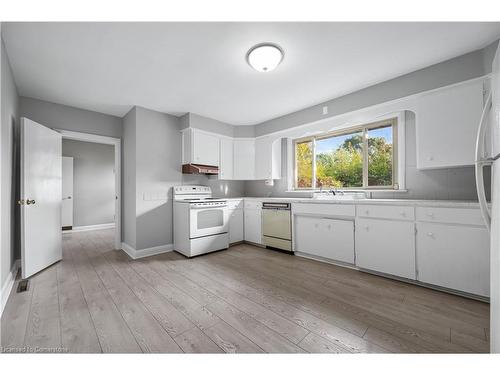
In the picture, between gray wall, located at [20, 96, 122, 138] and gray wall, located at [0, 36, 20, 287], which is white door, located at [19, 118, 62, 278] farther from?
gray wall, located at [20, 96, 122, 138]

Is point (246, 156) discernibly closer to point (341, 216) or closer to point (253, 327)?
point (341, 216)

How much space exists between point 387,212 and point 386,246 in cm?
38

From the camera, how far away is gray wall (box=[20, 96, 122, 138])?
297 cm

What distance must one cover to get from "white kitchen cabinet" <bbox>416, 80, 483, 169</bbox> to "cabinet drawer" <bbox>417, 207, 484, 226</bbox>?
0.47m

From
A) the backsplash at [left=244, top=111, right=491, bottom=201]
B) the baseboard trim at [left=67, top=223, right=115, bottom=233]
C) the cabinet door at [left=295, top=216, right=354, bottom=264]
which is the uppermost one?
the backsplash at [left=244, top=111, right=491, bottom=201]

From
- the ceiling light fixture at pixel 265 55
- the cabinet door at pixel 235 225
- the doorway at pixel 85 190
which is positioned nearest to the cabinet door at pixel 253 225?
the cabinet door at pixel 235 225

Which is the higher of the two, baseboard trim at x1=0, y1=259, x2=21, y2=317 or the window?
the window

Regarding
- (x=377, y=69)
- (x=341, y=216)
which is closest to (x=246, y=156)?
(x=341, y=216)

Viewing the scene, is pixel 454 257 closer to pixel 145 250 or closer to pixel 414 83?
pixel 414 83

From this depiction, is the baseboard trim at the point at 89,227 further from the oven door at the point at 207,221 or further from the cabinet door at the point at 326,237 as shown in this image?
the cabinet door at the point at 326,237

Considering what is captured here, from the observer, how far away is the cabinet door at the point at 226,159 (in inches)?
159

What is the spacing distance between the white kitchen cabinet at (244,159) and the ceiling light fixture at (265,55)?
2237 mm

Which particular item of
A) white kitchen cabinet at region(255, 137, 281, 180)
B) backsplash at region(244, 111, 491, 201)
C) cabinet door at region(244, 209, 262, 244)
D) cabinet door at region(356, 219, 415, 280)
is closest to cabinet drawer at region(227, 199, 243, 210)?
cabinet door at region(244, 209, 262, 244)

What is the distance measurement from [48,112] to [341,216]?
4.44 m
